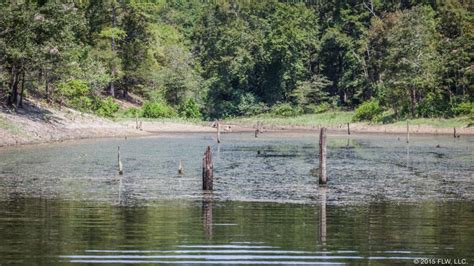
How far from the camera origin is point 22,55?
8550 centimetres

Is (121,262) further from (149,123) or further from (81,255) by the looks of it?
(149,123)

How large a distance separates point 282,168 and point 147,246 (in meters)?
36.1

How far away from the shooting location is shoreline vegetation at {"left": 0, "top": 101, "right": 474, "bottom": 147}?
86.6 metres

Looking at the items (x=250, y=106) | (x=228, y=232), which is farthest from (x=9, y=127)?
(x=250, y=106)

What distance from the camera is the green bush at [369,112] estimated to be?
132 m

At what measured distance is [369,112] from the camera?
133375 mm

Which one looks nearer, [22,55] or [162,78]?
[22,55]

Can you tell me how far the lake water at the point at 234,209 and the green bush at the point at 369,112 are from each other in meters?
53.3

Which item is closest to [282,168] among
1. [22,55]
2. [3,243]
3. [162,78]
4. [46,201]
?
[46,201]

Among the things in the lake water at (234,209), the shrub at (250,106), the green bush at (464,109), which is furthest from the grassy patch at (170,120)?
the lake water at (234,209)

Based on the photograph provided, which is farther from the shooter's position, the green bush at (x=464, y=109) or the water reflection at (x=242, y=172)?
the green bush at (x=464, y=109)

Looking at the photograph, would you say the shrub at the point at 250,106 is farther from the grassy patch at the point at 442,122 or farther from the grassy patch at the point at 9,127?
the grassy patch at the point at 9,127

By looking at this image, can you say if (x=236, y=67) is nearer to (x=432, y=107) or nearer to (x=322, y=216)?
(x=432, y=107)

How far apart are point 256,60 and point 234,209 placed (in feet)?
372
